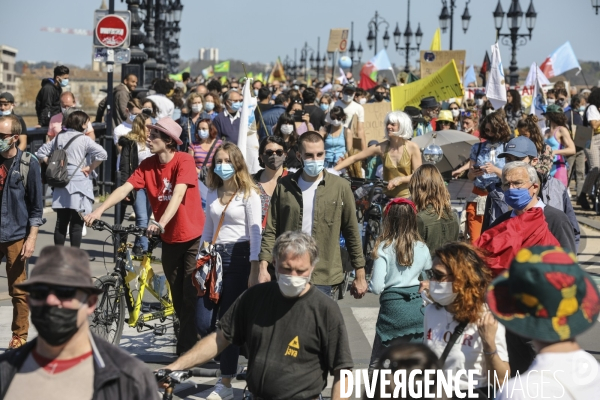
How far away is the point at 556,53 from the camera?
95.7 feet

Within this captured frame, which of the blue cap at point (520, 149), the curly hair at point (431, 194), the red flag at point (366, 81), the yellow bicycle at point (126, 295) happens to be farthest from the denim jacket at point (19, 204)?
the red flag at point (366, 81)

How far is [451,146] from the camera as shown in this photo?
11805 mm

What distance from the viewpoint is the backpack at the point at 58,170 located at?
10.9 metres

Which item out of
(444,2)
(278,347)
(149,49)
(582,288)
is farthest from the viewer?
(444,2)

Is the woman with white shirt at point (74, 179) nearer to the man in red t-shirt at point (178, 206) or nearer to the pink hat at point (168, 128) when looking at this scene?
the man in red t-shirt at point (178, 206)

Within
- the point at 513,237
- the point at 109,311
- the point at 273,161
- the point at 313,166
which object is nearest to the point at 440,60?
the point at 273,161

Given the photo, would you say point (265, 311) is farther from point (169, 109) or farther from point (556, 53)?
point (556, 53)

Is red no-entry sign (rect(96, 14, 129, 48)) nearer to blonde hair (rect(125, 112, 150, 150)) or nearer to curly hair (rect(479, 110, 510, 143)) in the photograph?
blonde hair (rect(125, 112, 150, 150))

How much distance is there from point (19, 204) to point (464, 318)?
4728 millimetres

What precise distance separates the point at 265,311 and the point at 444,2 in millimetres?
34095

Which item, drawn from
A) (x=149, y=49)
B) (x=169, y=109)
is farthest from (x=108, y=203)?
(x=149, y=49)

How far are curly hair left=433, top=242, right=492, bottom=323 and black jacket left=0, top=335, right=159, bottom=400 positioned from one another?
6.06 ft

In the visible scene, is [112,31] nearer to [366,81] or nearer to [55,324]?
[55,324]

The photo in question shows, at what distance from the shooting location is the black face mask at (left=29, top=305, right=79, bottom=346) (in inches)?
125
